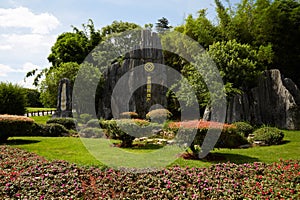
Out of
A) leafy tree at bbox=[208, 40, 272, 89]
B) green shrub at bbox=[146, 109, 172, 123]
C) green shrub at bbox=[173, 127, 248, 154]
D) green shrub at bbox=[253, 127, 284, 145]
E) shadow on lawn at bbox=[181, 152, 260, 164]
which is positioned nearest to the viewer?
shadow on lawn at bbox=[181, 152, 260, 164]

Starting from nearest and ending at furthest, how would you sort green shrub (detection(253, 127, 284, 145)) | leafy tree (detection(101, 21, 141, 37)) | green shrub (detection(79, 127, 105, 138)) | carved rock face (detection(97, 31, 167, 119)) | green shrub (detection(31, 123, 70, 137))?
green shrub (detection(253, 127, 284, 145)), green shrub (detection(79, 127, 105, 138)), green shrub (detection(31, 123, 70, 137)), carved rock face (detection(97, 31, 167, 119)), leafy tree (detection(101, 21, 141, 37))

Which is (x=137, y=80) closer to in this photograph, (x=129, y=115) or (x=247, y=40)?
(x=129, y=115)

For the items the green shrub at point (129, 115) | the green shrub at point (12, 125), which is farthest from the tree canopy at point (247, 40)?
the green shrub at point (12, 125)

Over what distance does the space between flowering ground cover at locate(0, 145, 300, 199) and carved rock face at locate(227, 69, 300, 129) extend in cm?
786

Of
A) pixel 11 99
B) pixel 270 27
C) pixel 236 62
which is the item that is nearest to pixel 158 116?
pixel 236 62

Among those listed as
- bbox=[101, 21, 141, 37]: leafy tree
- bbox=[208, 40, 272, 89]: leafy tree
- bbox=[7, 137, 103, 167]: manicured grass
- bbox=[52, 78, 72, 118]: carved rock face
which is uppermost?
bbox=[101, 21, 141, 37]: leafy tree

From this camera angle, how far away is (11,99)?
1897 cm

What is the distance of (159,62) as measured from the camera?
71.3 feet

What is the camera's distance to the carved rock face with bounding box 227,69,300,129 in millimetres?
14648

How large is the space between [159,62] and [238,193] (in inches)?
667

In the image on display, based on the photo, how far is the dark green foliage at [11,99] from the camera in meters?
18.7

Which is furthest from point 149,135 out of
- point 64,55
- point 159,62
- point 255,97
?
point 64,55

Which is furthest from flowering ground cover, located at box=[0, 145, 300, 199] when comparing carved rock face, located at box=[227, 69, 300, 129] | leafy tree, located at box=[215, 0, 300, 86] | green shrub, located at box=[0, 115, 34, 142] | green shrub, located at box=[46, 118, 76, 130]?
leafy tree, located at box=[215, 0, 300, 86]

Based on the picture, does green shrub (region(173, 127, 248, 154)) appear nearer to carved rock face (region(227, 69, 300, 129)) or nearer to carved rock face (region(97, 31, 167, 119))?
carved rock face (region(227, 69, 300, 129))
